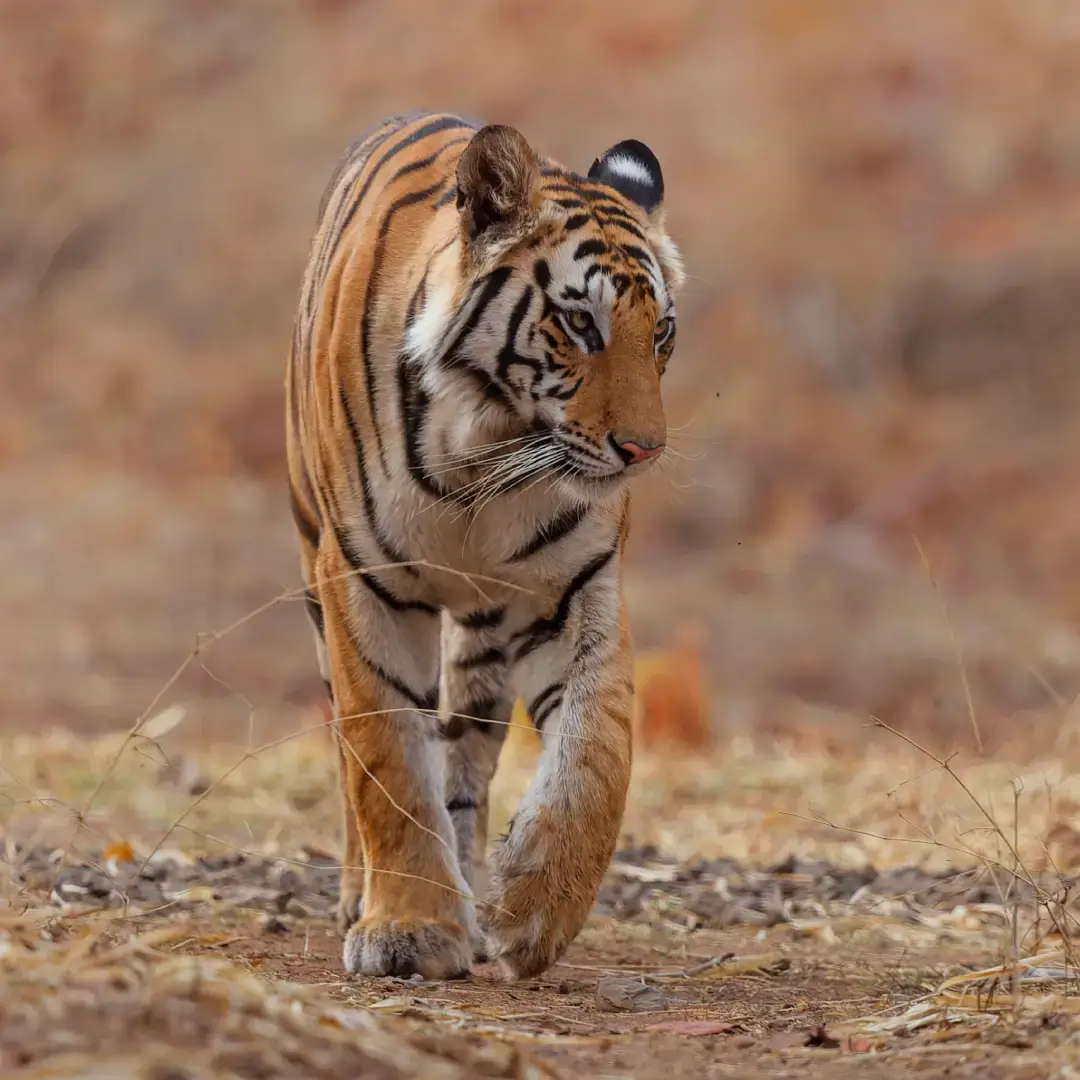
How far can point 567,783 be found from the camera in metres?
3.32

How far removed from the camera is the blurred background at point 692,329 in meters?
9.87

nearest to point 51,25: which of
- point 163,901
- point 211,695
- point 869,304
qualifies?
point 869,304

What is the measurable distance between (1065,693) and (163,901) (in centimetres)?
582

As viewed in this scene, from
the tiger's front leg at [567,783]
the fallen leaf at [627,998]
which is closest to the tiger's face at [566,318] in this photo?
the tiger's front leg at [567,783]

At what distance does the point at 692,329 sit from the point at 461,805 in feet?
34.4

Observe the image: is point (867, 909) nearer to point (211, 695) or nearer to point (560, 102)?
point (211, 695)

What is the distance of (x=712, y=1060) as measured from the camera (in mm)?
2500

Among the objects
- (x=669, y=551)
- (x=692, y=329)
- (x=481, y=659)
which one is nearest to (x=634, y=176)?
(x=481, y=659)

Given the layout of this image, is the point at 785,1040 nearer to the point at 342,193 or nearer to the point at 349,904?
the point at 349,904

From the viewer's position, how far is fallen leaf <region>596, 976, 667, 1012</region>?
2969mm

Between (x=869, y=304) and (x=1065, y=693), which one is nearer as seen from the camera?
(x=1065, y=693)

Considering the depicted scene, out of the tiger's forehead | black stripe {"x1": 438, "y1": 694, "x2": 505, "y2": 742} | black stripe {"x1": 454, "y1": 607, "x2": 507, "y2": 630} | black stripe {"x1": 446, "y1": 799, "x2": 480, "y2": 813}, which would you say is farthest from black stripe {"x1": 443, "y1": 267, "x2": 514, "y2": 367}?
black stripe {"x1": 446, "y1": 799, "x2": 480, "y2": 813}

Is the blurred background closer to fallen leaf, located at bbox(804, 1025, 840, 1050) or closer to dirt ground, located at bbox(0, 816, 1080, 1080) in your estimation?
dirt ground, located at bbox(0, 816, 1080, 1080)

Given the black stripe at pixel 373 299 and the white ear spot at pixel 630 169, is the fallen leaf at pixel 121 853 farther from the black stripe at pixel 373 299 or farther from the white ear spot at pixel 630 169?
the white ear spot at pixel 630 169
